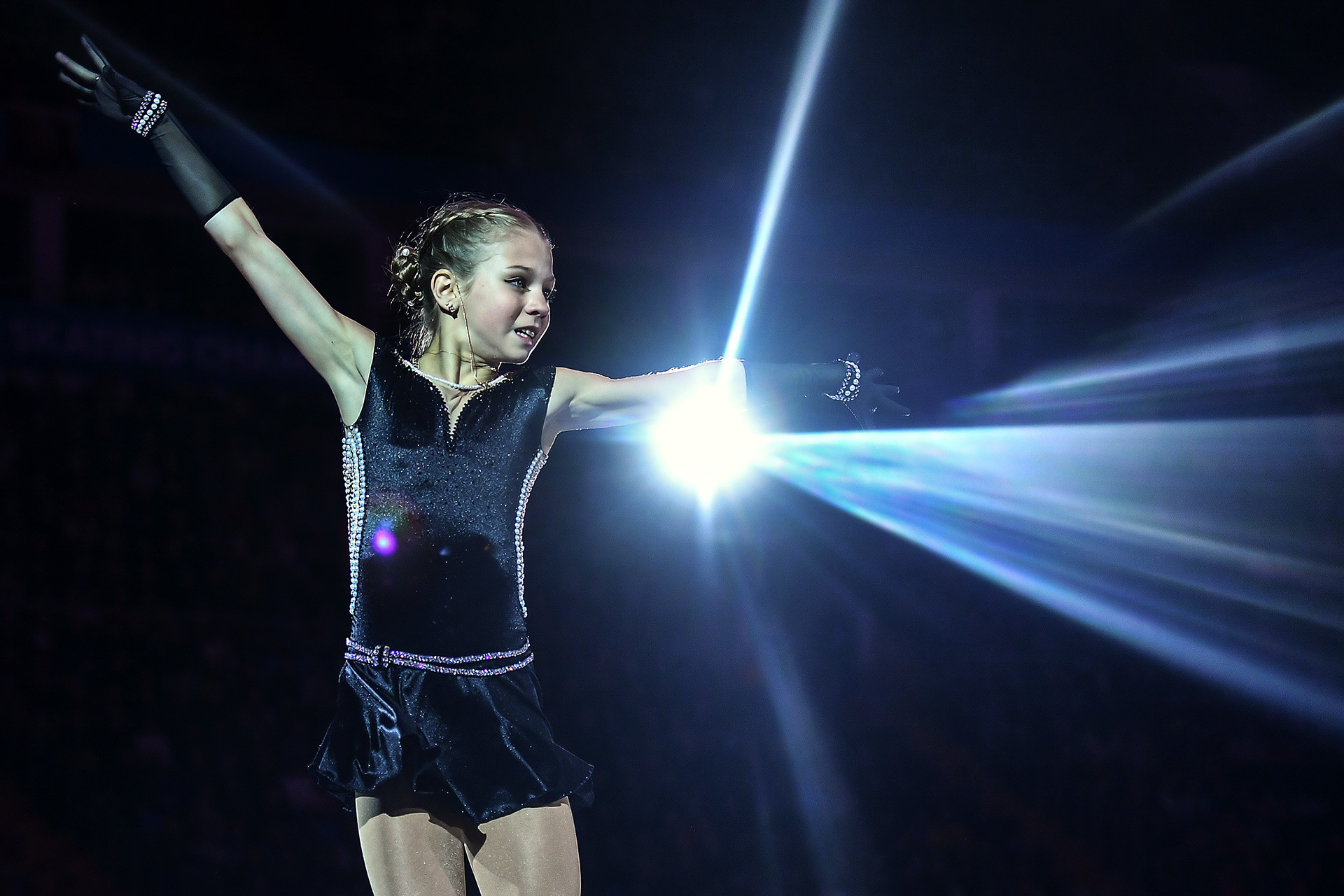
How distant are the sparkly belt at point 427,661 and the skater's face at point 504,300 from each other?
0.51 meters

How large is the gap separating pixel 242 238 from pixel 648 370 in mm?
4706

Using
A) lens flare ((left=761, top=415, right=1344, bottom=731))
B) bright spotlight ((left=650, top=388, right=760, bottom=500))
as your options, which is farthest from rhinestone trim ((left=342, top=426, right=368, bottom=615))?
lens flare ((left=761, top=415, right=1344, bottom=731))

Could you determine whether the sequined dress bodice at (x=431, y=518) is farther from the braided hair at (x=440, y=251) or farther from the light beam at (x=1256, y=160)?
the light beam at (x=1256, y=160)

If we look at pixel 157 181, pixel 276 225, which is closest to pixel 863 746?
pixel 276 225

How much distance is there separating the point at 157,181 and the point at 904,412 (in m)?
5.06

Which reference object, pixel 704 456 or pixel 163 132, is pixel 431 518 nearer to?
pixel 163 132

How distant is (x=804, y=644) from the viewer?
→ 20.1 feet

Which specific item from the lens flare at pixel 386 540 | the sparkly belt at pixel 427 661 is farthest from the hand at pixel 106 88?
the sparkly belt at pixel 427 661

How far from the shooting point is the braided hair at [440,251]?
1.72 metres

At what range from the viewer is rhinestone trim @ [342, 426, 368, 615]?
1.63m

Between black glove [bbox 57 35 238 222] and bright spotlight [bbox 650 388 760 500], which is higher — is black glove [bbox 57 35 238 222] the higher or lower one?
the higher one

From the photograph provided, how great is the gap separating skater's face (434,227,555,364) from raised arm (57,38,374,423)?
16cm

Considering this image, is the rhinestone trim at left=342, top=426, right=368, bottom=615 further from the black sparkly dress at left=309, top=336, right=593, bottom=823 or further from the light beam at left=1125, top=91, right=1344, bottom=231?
the light beam at left=1125, top=91, right=1344, bottom=231

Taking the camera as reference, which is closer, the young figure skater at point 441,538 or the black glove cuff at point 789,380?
the young figure skater at point 441,538
